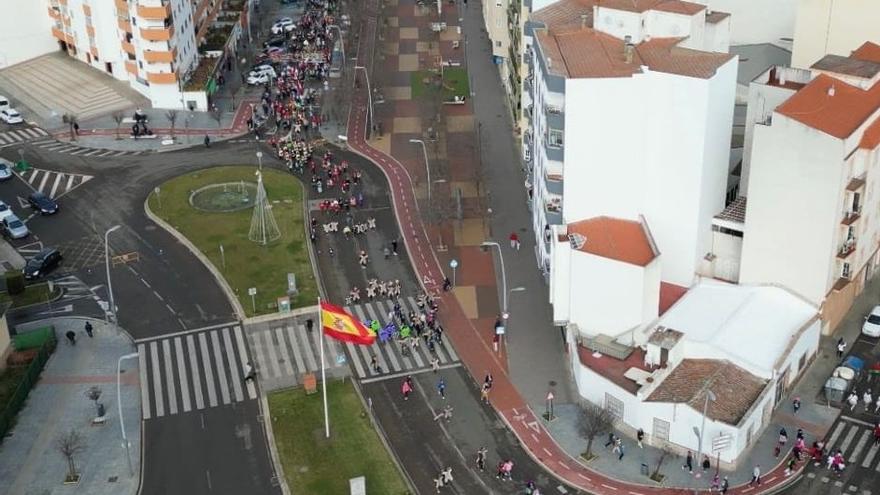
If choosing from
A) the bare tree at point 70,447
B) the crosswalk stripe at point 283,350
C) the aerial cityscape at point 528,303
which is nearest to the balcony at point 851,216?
the aerial cityscape at point 528,303

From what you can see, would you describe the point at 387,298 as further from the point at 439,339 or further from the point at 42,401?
the point at 42,401

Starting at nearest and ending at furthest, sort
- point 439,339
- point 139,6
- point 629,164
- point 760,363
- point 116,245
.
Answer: point 760,363
point 629,164
point 439,339
point 116,245
point 139,6

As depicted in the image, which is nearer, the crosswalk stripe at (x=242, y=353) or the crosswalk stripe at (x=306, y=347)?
the crosswalk stripe at (x=242, y=353)

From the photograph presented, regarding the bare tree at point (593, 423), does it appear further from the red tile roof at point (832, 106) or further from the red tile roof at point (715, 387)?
the red tile roof at point (832, 106)

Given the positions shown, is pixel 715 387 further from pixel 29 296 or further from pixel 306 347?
pixel 29 296

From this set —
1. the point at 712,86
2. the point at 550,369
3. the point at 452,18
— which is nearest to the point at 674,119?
the point at 712,86

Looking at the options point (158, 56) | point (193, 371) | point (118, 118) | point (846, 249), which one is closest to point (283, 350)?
point (193, 371)
